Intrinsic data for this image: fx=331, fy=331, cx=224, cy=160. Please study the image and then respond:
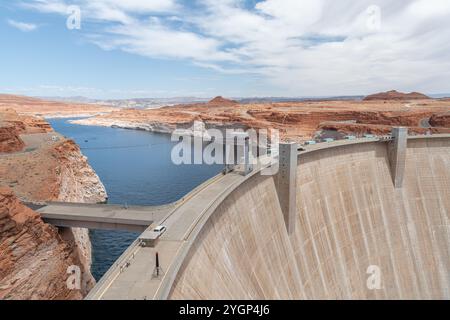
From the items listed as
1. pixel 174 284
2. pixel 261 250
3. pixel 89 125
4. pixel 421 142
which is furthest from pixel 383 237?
pixel 89 125

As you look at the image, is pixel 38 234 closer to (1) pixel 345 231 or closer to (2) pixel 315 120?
(1) pixel 345 231

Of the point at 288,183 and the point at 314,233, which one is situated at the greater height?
the point at 288,183

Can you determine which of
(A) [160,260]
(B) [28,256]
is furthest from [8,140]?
(A) [160,260]

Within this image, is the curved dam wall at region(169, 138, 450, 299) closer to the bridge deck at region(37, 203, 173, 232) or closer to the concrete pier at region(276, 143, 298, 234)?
the concrete pier at region(276, 143, 298, 234)

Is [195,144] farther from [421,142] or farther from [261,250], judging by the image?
[261,250]
